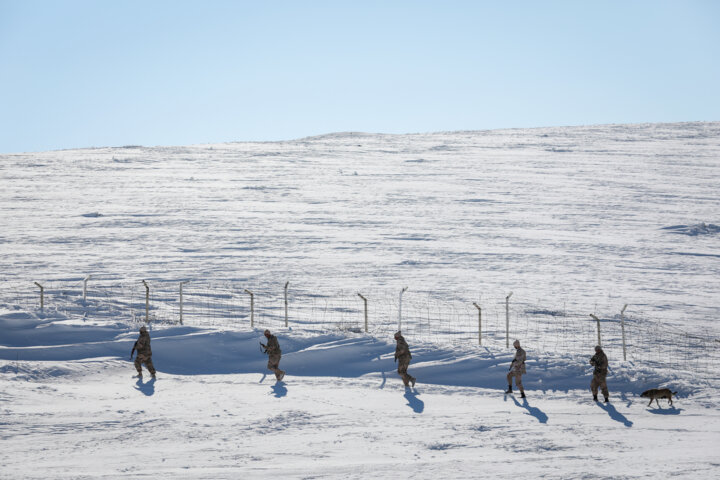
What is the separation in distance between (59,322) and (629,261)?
23980 millimetres

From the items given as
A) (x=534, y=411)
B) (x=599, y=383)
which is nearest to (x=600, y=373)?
(x=599, y=383)

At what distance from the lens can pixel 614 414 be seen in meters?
13.5

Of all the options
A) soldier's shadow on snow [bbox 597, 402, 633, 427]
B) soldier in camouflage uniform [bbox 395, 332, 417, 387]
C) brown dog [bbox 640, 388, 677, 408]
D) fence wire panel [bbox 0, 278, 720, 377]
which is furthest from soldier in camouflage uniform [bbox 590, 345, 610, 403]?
fence wire panel [bbox 0, 278, 720, 377]

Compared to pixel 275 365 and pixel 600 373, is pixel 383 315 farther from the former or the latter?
pixel 600 373

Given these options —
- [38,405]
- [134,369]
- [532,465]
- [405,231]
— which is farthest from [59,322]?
[405,231]

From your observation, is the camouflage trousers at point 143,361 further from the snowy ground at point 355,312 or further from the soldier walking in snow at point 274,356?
the soldier walking in snow at point 274,356

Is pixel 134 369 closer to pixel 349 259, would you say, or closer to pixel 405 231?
pixel 349 259

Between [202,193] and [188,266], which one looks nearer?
[188,266]

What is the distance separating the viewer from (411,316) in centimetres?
2400

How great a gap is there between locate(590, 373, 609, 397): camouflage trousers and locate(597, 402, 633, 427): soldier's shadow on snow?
0.92 ft

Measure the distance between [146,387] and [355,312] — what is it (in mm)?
9736

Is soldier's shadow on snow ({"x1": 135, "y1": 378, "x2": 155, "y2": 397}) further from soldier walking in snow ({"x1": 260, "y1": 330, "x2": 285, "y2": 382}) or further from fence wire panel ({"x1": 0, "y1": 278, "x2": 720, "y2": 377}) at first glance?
fence wire panel ({"x1": 0, "y1": 278, "x2": 720, "y2": 377})

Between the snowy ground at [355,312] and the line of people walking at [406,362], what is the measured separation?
0.37m

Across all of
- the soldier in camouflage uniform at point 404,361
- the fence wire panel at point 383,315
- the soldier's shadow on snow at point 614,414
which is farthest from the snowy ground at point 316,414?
the fence wire panel at point 383,315
